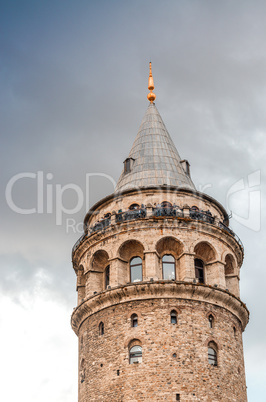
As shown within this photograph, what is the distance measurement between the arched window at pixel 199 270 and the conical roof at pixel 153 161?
20.2 feet

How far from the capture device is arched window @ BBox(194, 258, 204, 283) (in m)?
44.7

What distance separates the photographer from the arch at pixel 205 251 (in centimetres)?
4503

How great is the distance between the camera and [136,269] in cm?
4447

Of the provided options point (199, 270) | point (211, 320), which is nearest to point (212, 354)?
point (211, 320)

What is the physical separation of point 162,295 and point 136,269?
3325 mm

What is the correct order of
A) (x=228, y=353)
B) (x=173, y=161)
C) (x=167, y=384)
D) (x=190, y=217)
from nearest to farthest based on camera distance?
1. (x=167, y=384)
2. (x=228, y=353)
3. (x=190, y=217)
4. (x=173, y=161)

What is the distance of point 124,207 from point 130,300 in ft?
25.4

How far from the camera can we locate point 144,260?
44.2 m

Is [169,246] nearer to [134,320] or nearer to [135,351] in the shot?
[134,320]

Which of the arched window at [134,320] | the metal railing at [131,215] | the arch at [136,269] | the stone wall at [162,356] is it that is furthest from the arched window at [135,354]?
the metal railing at [131,215]

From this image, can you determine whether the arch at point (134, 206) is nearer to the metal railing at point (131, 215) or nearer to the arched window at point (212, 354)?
the metal railing at point (131, 215)

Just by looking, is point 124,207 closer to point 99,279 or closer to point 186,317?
point 99,279

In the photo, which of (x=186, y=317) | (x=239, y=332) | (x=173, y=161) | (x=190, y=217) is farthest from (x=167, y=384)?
(x=173, y=161)

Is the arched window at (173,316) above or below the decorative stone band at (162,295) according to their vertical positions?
below
